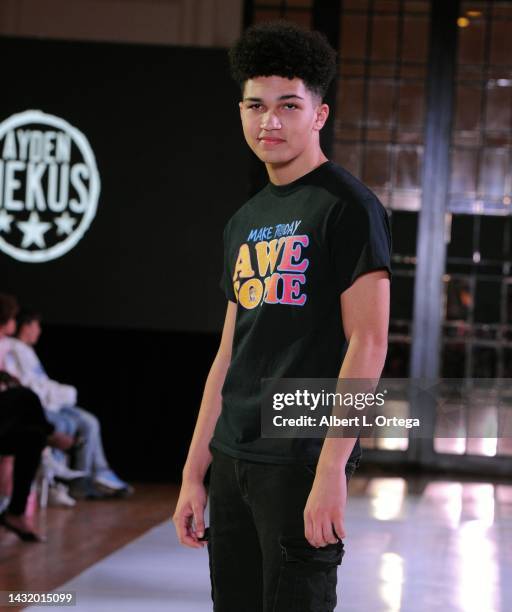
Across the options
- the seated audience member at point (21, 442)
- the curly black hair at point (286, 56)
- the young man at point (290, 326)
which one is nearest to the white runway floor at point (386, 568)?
the seated audience member at point (21, 442)

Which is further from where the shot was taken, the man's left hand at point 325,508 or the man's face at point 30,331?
the man's face at point 30,331

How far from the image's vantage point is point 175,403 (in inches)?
296

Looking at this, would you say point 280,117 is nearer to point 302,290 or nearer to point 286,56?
point 286,56

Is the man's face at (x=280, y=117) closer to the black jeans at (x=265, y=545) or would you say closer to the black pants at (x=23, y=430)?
the black jeans at (x=265, y=545)

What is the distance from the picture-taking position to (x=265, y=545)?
1.62m

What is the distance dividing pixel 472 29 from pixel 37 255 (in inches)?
141

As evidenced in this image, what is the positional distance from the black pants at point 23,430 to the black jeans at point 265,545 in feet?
11.2

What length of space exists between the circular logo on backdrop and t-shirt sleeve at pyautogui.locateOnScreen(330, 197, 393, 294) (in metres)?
5.68

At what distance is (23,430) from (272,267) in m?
3.60

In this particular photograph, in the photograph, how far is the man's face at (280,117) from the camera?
1685mm

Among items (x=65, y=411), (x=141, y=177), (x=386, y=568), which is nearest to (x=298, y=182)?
Result: (x=386, y=568)

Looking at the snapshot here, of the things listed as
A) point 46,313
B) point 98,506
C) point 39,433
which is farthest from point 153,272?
point 39,433

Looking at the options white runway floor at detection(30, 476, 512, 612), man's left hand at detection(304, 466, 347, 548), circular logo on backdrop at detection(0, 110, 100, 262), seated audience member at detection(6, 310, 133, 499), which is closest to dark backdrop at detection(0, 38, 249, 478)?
circular logo on backdrop at detection(0, 110, 100, 262)

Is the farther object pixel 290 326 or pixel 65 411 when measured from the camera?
pixel 65 411
